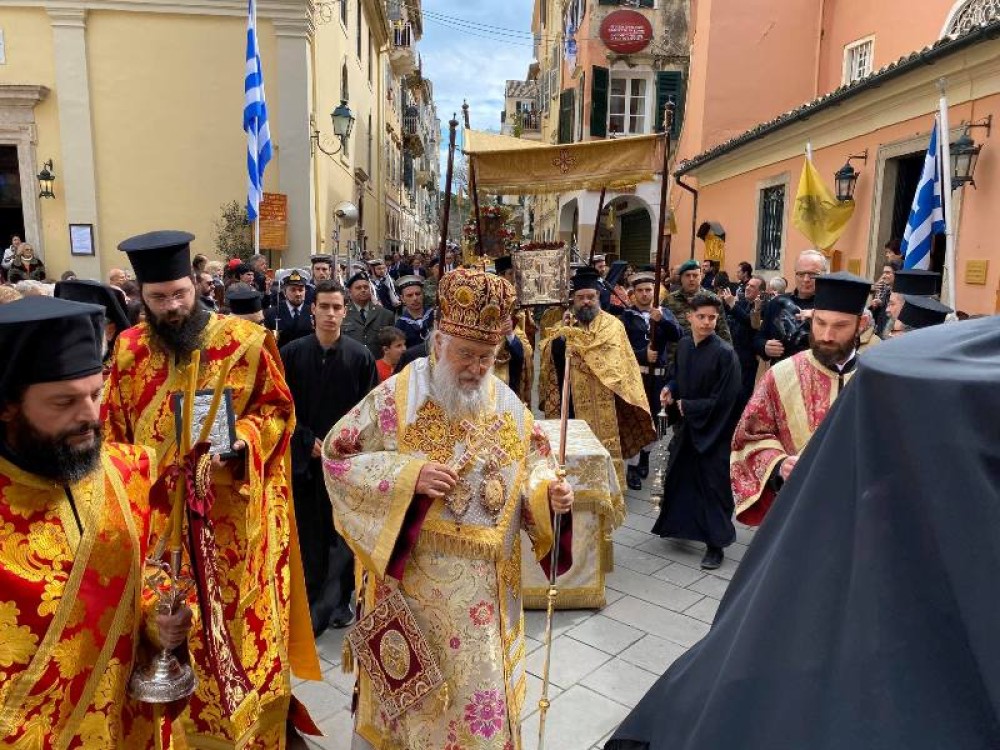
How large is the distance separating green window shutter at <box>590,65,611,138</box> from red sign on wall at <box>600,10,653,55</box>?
92 centimetres

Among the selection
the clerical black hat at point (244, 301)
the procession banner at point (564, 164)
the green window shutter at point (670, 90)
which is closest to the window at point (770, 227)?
the procession banner at point (564, 164)

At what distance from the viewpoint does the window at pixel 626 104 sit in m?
23.8

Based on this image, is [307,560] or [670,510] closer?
[307,560]

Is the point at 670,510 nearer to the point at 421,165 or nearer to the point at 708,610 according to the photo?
the point at 708,610

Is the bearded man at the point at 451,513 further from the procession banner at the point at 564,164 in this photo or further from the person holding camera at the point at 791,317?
the person holding camera at the point at 791,317

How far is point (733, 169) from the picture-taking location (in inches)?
631

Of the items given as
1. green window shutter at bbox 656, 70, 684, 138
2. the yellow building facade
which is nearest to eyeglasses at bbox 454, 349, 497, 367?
the yellow building facade

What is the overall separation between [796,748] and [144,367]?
2.98 m

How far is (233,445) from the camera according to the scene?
304 centimetres

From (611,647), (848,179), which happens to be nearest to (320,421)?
(611,647)

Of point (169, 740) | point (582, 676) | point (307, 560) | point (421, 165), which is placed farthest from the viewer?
point (421, 165)

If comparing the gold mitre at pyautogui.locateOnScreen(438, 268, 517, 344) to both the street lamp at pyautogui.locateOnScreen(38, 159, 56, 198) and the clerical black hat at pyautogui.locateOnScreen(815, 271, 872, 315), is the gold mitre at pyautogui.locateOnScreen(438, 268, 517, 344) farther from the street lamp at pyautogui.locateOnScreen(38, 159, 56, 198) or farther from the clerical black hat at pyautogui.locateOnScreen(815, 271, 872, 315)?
the street lamp at pyautogui.locateOnScreen(38, 159, 56, 198)

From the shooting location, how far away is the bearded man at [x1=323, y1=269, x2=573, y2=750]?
2732 mm

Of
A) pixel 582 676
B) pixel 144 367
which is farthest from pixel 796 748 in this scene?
pixel 582 676
